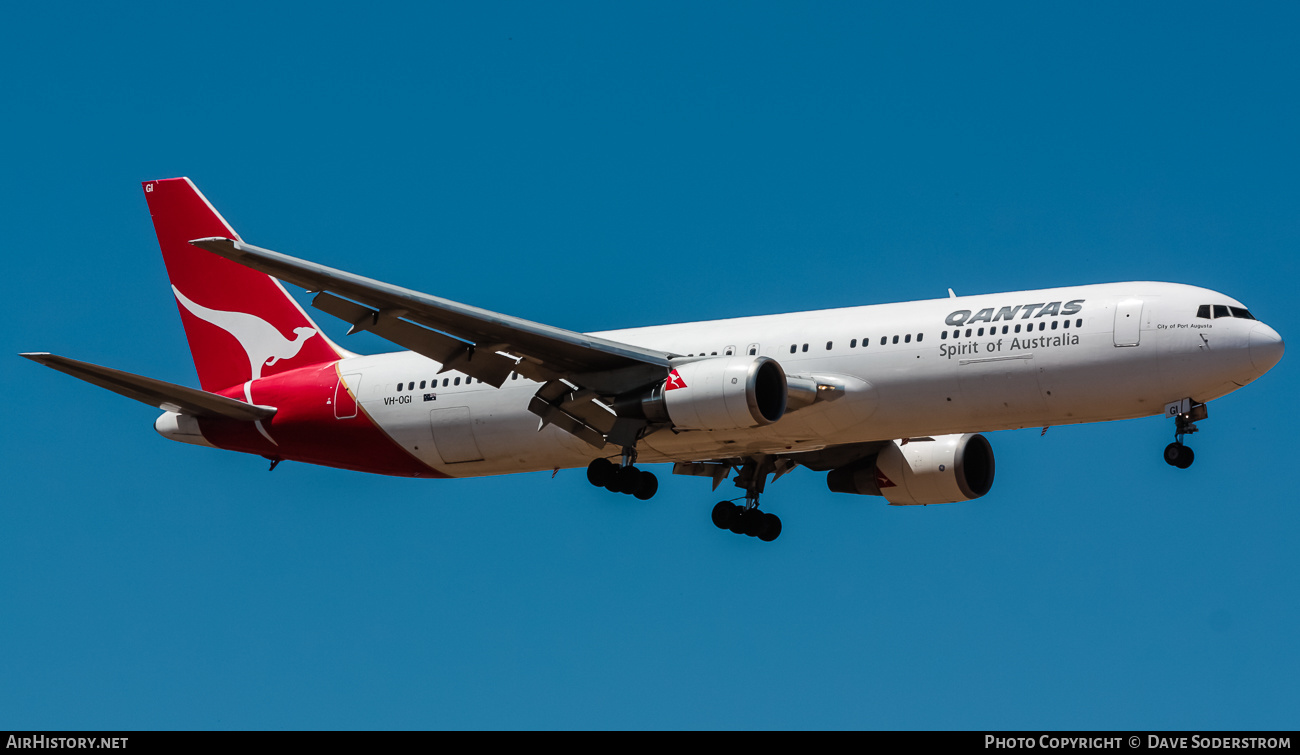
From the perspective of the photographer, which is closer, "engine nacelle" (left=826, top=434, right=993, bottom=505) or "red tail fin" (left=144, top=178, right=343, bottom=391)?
"engine nacelle" (left=826, top=434, right=993, bottom=505)

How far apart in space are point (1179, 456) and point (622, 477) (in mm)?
11706

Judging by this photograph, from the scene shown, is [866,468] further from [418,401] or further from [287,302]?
[287,302]

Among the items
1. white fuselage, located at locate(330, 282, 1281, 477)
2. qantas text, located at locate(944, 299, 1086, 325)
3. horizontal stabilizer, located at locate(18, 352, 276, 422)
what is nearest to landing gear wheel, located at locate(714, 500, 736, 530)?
white fuselage, located at locate(330, 282, 1281, 477)

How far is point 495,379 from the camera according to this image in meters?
35.0

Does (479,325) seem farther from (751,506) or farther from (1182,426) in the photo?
(1182,426)

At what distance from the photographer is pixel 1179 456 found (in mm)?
31719

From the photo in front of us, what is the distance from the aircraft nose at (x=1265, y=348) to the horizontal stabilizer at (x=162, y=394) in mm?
22717

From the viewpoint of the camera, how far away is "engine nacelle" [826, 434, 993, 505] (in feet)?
130

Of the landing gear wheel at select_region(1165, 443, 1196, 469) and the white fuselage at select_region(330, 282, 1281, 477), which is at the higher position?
the white fuselage at select_region(330, 282, 1281, 477)

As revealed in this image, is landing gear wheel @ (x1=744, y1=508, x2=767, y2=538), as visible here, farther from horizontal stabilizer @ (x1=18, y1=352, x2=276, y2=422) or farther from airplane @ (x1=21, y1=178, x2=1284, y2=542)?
horizontal stabilizer @ (x1=18, y1=352, x2=276, y2=422)

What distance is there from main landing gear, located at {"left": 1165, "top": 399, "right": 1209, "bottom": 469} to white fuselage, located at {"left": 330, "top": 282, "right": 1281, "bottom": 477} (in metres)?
0.23

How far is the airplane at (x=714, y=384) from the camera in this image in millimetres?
31797

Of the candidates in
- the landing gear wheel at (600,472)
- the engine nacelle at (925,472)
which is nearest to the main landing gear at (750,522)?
the engine nacelle at (925,472)

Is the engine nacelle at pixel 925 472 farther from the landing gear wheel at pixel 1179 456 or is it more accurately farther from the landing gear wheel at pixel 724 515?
the landing gear wheel at pixel 1179 456
